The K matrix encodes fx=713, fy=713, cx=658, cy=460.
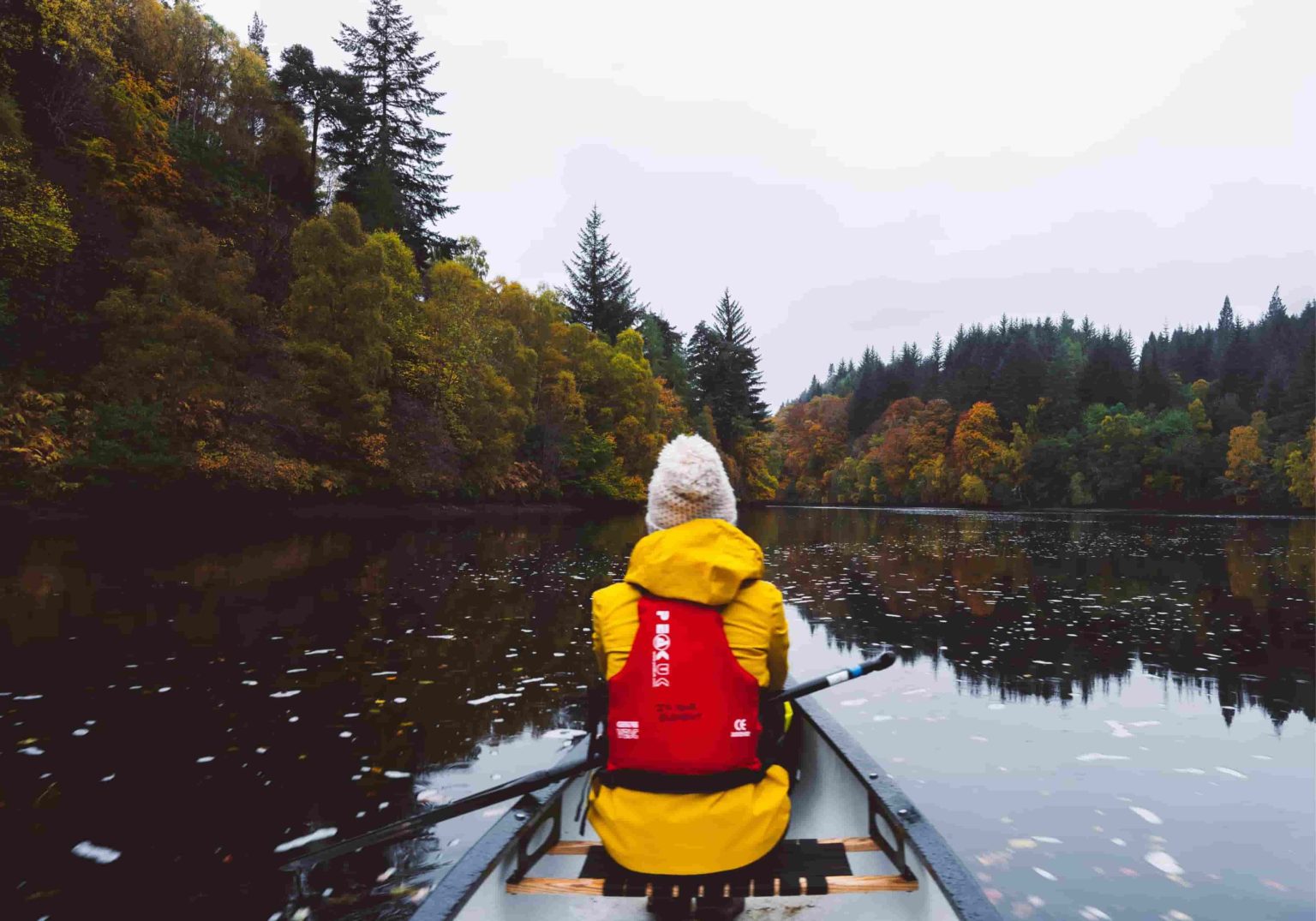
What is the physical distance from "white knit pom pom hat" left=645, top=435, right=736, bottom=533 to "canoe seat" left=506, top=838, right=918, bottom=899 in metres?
1.46

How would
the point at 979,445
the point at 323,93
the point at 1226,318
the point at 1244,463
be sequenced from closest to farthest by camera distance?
the point at 323,93 → the point at 1244,463 → the point at 979,445 → the point at 1226,318

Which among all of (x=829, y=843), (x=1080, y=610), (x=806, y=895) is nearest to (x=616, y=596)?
(x=806, y=895)

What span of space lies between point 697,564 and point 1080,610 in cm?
1406

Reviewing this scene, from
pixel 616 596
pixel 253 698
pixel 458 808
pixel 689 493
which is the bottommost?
pixel 253 698

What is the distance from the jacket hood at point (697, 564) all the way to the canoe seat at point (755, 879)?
3.68 ft

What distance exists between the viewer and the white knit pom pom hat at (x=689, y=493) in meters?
3.24

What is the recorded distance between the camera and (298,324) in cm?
3209

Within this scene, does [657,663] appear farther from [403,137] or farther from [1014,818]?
[403,137]

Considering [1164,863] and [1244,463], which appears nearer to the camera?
[1164,863]

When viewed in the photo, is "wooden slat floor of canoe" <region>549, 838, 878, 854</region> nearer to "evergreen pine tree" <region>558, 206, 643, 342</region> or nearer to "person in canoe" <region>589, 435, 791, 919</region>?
"person in canoe" <region>589, 435, 791, 919</region>

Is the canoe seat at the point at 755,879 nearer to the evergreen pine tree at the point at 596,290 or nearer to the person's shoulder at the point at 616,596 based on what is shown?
the person's shoulder at the point at 616,596

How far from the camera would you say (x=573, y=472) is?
54.1 metres

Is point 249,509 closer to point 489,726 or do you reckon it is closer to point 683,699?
point 489,726

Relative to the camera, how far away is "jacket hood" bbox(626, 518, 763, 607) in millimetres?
2818
